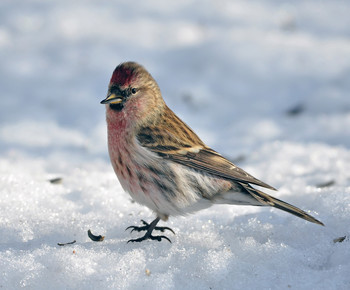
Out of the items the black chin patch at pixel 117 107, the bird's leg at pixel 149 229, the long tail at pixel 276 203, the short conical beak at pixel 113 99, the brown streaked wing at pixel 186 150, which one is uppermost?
the short conical beak at pixel 113 99

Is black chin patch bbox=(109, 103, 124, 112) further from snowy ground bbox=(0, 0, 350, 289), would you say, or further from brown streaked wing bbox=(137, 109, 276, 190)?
snowy ground bbox=(0, 0, 350, 289)

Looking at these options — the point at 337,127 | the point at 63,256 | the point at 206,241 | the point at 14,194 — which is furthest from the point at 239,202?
the point at 337,127

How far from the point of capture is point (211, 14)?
25.2 feet

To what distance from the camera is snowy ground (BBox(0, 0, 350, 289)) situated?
300 cm

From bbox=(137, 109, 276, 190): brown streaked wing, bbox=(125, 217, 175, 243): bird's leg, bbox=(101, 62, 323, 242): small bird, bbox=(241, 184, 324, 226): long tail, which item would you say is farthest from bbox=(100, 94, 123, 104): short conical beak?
bbox=(241, 184, 324, 226): long tail

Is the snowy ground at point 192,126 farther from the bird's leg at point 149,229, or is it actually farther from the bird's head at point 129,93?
the bird's head at point 129,93

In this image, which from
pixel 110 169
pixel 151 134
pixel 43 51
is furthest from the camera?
pixel 43 51

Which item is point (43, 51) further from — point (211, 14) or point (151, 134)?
point (151, 134)

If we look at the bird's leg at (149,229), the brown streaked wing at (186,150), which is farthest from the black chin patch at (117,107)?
the bird's leg at (149,229)

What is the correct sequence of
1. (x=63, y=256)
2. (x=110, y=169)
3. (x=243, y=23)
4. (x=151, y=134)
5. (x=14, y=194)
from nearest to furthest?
(x=63, y=256), (x=151, y=134), (x=14, y=194), (x=110, y=169), (x=243, y=23)

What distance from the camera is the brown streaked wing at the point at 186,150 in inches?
136

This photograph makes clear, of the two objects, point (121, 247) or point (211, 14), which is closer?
point (121, 247)

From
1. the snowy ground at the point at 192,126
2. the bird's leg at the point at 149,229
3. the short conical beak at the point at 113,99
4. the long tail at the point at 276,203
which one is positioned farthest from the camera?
the short conical beak at the point at 113,99

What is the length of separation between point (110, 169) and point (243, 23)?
131 inches
